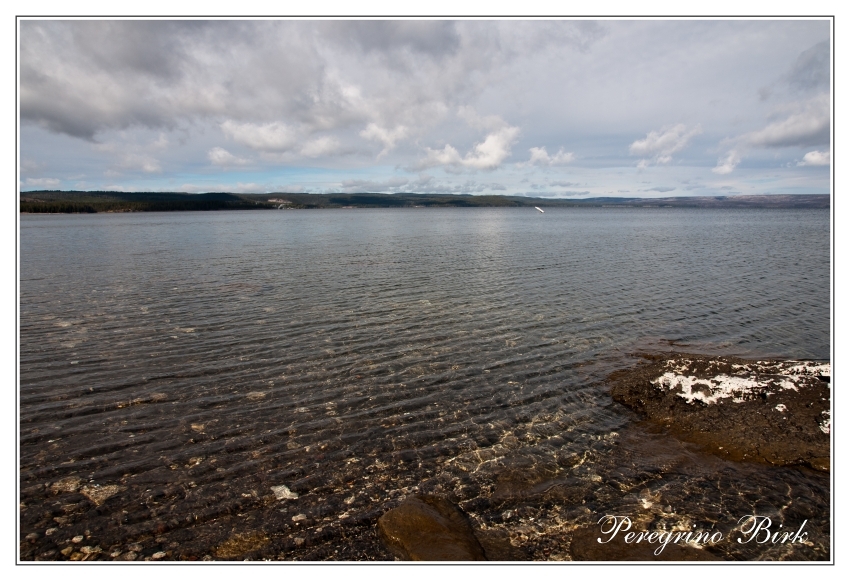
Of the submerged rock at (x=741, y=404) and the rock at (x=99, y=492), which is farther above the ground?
the submerged rock at (x=741, y=404)

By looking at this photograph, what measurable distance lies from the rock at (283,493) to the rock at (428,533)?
2.11 metres

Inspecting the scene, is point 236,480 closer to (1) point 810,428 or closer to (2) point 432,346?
(2) point 432,346

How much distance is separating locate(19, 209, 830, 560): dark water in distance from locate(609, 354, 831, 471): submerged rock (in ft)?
2.27

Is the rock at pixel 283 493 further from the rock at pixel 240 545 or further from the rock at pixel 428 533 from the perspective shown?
the rock at pixel 428 533

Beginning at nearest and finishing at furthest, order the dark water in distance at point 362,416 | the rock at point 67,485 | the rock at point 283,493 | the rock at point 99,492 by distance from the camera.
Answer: the dark water in distance at point 362,416, the rock at point 99,492, the rock at point 283,493, the rock at point 67,485

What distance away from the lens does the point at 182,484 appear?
31.9ft

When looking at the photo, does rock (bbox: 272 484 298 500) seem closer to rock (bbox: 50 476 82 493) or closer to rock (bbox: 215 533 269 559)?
rock (bbox: 215 533 269 559)

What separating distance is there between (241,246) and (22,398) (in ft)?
162

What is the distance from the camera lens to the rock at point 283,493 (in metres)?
9.43

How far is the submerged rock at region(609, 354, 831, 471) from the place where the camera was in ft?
36.4

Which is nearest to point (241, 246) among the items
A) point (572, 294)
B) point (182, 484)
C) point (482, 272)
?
point (482, 272)

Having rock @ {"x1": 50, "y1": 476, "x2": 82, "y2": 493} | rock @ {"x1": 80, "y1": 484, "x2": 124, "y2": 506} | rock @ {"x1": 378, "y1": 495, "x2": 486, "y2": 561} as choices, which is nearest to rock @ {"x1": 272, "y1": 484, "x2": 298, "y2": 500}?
rock @ {"x1": 378, "y1": 495, "x2": 486, "y2": 561}

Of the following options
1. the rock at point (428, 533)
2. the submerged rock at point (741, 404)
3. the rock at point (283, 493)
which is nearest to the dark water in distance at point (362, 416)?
the rock at point (283, 493)

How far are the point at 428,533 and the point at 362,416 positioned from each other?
4.95 metres
